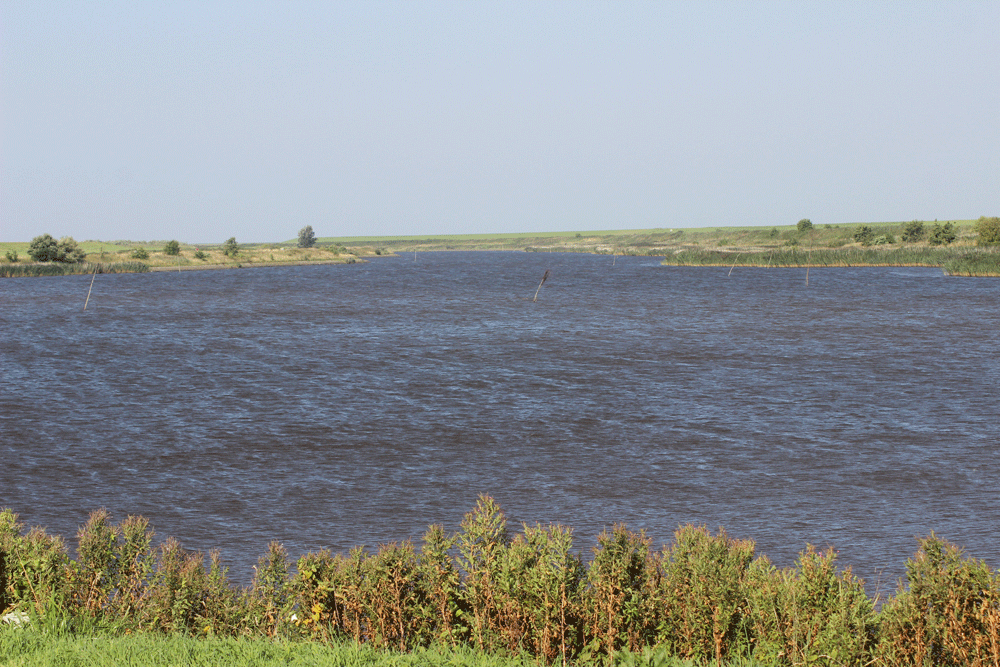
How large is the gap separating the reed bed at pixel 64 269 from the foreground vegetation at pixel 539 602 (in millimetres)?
120060

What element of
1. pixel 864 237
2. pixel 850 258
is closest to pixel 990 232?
pixel 850 258

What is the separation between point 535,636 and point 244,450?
16885 mm

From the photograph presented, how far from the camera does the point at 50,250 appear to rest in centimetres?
13662

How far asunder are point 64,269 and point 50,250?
189 inches

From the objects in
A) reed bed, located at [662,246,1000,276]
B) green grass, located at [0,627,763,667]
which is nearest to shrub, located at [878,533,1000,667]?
green grass, located at [0,627,763,667]

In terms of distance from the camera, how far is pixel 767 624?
10016mm

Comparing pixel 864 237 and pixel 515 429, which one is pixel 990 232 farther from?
pixel 515 429

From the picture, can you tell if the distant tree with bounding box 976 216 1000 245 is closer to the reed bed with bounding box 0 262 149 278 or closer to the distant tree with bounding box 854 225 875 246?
the distant tree with bounding box 854 225 875 246

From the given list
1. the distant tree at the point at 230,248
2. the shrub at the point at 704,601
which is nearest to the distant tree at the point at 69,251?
the distant tree at the point at 230,248

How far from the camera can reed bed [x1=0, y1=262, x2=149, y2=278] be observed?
129625 millimetres

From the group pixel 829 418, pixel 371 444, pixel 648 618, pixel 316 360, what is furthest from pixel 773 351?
pixel 648 618

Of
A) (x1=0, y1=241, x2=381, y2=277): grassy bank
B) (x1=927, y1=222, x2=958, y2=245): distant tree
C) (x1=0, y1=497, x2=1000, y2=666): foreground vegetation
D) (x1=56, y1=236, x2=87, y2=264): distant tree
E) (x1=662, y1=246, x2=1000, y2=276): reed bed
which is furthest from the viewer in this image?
(x1=927, y1=222, x2=958, y2=245): distant tree

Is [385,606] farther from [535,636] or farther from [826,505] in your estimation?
[826,505]

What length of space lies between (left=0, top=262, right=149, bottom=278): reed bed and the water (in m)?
74.3
